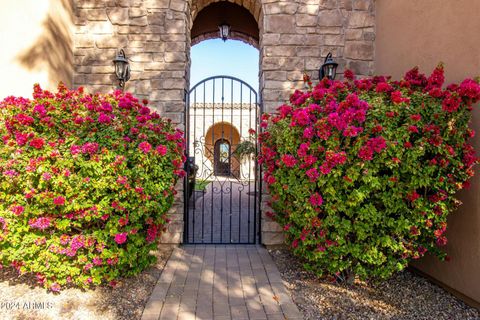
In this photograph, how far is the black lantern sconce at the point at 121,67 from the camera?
3.46 metres

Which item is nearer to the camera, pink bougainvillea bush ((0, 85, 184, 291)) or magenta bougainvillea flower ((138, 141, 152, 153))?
pink bougainvillea bush ((0, 85, 184, 291))

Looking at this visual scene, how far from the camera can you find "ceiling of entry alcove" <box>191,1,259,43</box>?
511cm

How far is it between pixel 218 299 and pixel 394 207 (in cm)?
178

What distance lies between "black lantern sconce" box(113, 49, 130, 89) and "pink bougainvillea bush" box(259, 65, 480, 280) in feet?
7.87

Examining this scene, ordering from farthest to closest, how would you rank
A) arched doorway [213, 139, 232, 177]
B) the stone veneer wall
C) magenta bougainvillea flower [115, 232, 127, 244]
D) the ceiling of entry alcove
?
1. the ceiling of entry alcove
2. arched doorway [213, 139, 232, 177]
3. the stone veneer wall
4. magenta bougainvillea flower [115, 232, 127, 244]

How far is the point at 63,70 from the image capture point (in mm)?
3504

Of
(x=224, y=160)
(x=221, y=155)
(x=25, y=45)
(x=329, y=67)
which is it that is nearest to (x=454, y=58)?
(x=329, y=67)

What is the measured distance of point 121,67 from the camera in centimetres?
348

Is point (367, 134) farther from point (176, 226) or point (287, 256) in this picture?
point (176, 226)

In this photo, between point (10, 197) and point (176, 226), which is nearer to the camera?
point (10, 197)

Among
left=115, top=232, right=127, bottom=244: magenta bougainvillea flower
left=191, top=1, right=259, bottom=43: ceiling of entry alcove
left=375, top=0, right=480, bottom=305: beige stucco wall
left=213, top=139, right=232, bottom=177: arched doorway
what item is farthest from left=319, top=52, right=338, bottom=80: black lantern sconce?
left=115, top=232, right=127, bottom=244: magenta bougainvillea flower

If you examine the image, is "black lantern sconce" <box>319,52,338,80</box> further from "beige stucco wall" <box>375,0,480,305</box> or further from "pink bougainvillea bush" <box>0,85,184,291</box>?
"pink bougainvillea bush" <box>0,85,184,291</box>

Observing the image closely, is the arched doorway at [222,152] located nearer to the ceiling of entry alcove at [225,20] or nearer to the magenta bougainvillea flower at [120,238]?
the ceiling of entry alcove at [225,20]

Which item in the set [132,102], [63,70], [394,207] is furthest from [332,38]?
[63,70]
